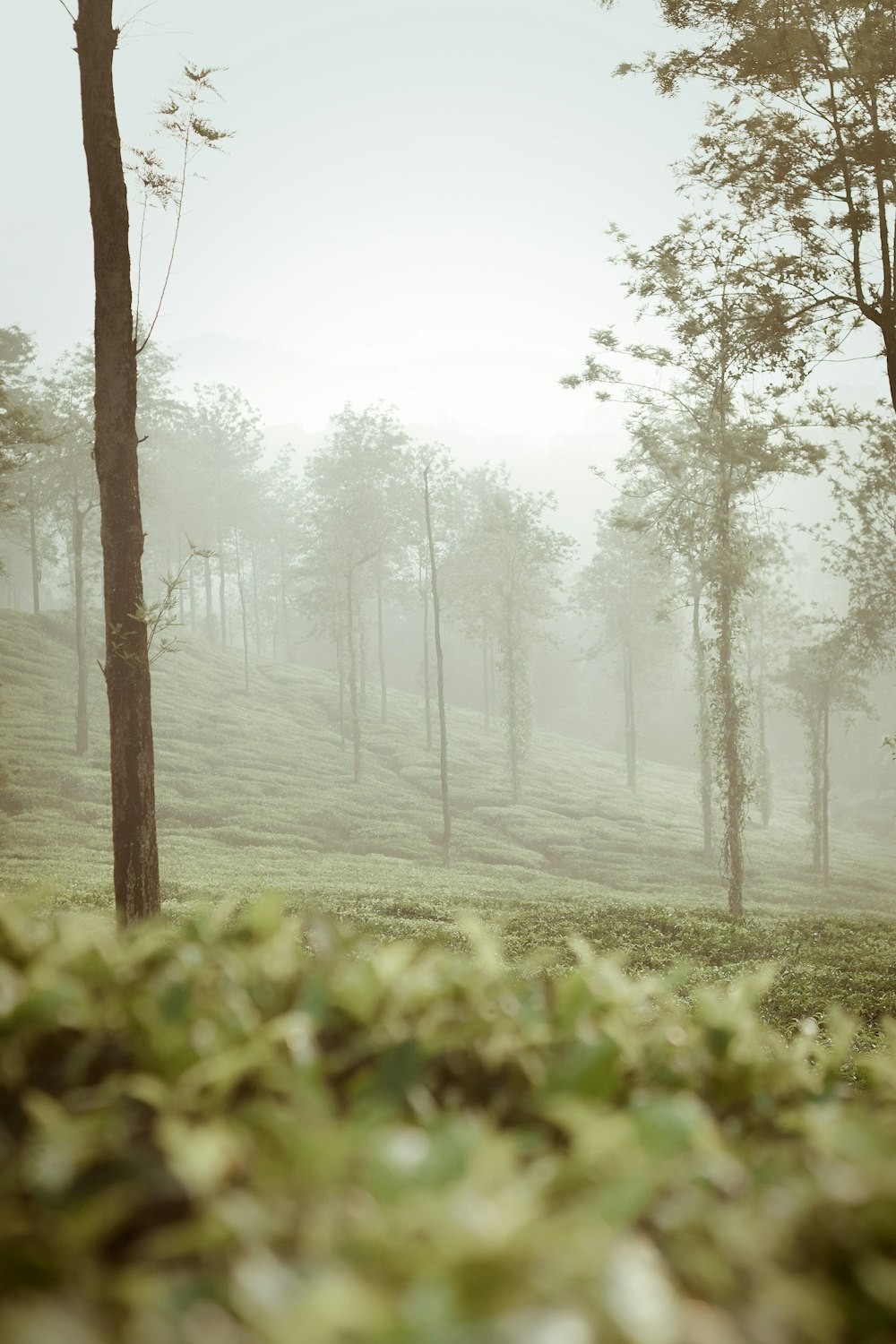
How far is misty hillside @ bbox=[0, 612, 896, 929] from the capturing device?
2106cm

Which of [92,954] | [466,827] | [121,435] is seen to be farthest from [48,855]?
[92,954]

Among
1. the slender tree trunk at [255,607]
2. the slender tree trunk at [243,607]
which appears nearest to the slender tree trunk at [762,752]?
the slender tree trunk at [243,607]

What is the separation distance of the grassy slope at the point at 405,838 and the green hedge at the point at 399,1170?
1057cm

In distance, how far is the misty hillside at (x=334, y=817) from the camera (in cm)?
2106

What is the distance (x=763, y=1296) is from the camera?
2.90 ft

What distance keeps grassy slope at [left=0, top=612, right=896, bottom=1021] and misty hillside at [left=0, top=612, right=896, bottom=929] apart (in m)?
0.11

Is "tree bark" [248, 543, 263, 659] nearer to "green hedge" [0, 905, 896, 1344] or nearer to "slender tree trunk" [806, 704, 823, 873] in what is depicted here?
"slender tree trunk" [806, 704, 823, 873]

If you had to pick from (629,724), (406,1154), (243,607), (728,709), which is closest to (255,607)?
(243,607)

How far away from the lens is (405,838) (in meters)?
28.7

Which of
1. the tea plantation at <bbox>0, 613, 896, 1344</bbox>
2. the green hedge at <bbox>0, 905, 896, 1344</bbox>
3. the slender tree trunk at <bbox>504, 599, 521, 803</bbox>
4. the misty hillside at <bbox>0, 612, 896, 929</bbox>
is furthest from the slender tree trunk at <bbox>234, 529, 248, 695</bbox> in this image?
the green hedge at <bbox>0, 905, 896, 1344</bbox>

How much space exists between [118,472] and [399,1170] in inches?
280

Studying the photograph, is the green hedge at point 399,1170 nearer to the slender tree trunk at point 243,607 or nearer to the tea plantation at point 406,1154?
the tea plantation at point 406,1154

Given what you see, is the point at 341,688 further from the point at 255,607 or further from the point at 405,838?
the point at 255,607

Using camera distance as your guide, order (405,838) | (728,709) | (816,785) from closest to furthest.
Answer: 1. (728,709)
2. (405,838)
3. (816,785)
